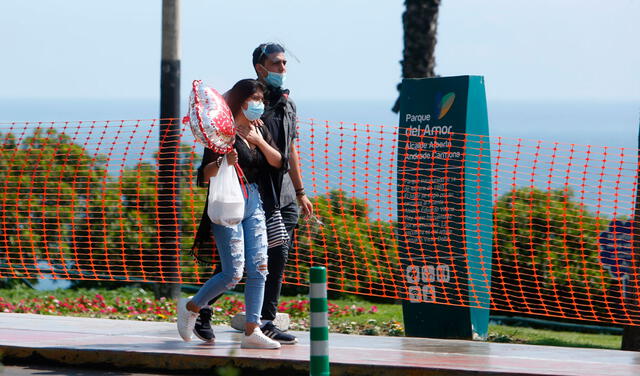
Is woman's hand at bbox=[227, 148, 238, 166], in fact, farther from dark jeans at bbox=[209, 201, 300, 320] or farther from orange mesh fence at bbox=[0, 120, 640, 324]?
Answer: orange mesh fence at bbox=[0, 120, 640, 324]

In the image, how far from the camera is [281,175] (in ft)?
23.9

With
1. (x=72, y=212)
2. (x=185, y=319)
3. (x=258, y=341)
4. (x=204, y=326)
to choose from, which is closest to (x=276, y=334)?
(x=258, y=341)

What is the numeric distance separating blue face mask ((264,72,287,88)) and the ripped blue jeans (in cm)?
65

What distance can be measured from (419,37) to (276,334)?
6.36 meters

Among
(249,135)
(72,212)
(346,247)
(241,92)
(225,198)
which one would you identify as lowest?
(346,247)

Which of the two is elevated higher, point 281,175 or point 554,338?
point 281,175

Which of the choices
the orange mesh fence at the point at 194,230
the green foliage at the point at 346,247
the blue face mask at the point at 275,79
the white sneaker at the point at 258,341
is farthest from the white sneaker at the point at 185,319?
the green foliage at the point at 346,247

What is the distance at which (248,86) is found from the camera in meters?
7.05

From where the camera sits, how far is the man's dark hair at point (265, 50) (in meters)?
7.29

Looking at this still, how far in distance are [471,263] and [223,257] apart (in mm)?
2528

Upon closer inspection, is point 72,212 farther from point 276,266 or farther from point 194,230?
point 276,266

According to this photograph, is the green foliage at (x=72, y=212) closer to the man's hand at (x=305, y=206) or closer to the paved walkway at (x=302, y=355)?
the paved walkway at (x=302, y=355)

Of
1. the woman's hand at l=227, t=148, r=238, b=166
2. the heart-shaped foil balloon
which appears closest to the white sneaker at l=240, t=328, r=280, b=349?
the woman's hand at l=227, t=148, r=238, b=166

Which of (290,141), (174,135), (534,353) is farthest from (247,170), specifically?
(174,135)
